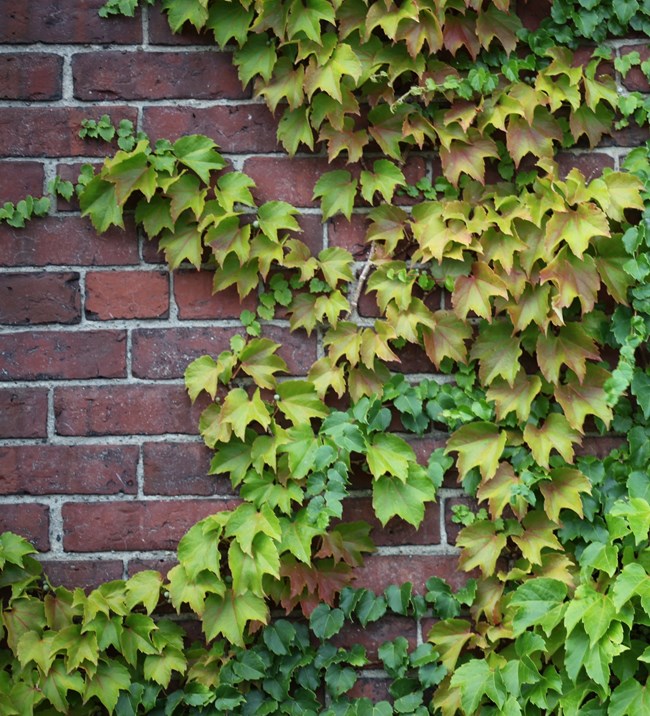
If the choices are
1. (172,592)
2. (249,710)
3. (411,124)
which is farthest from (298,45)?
(249,710)

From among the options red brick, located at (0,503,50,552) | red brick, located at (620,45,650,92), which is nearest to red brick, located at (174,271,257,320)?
red brick, located at (0,503,50,552)

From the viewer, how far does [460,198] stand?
180 cm

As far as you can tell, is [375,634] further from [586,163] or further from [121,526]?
[586,163]

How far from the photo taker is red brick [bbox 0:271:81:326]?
1.75m

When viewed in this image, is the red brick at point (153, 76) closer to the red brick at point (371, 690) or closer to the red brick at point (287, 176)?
the red brick at point (287, 176)

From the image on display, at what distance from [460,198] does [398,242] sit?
0.48 ft

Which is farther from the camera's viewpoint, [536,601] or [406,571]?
[406,571]

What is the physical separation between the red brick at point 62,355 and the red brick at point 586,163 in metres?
0.90

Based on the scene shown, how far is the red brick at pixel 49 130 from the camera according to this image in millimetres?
1761

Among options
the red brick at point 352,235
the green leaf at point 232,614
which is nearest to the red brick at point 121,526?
the green leaf at point 232,614

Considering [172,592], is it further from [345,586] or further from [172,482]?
[345,586]

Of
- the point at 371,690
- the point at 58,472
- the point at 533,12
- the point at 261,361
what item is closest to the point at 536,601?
the point at 371,690

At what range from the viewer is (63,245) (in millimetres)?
1764

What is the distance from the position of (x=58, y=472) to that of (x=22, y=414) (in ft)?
0.42
